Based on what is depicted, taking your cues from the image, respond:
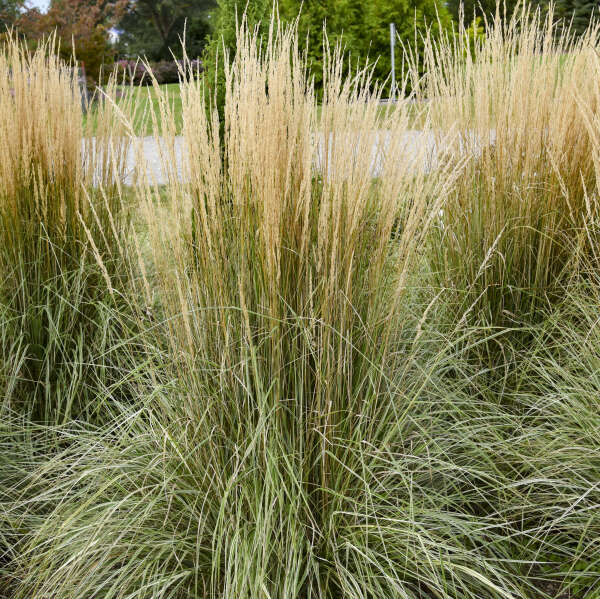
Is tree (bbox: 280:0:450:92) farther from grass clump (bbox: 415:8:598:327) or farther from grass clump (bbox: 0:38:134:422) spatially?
grass clump (bbox: 0:38:134:422)

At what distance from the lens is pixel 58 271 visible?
3053 mm

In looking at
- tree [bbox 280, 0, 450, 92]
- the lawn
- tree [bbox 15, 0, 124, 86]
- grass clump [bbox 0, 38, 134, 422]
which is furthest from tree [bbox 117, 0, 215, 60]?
the lawn

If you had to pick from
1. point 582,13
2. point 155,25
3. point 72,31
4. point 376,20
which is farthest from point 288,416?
point 155,25

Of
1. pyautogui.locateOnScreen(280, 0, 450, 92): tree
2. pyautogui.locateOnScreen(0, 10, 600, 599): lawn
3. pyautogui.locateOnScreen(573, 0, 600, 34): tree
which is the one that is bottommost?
pyautogui.locateOnScreen(0, 10, 600, 599): lawn

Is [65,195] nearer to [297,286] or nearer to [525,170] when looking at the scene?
[297,286]

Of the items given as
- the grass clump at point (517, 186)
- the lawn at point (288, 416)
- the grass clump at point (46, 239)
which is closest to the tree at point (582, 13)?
the grass clump at point (517, 186)

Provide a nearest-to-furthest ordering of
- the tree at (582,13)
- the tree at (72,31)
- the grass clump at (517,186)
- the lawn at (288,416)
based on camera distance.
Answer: the lawn at (288,416) < the grass clump at (517,186) < the tree at (72,31) < the tree at (582,13)

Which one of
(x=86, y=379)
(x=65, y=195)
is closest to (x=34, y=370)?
(x=86, y=379)

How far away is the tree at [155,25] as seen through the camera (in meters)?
27.1

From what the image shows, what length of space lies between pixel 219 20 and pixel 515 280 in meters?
2.05

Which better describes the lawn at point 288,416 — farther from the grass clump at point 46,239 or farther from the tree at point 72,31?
the tree at point 72,31

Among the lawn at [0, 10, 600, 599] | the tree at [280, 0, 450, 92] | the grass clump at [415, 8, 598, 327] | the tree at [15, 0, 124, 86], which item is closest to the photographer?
the lawn at [0, 10, 600, 599]

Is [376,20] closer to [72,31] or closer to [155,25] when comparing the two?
[72,31]

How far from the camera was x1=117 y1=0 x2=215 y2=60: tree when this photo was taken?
89.0 ft
